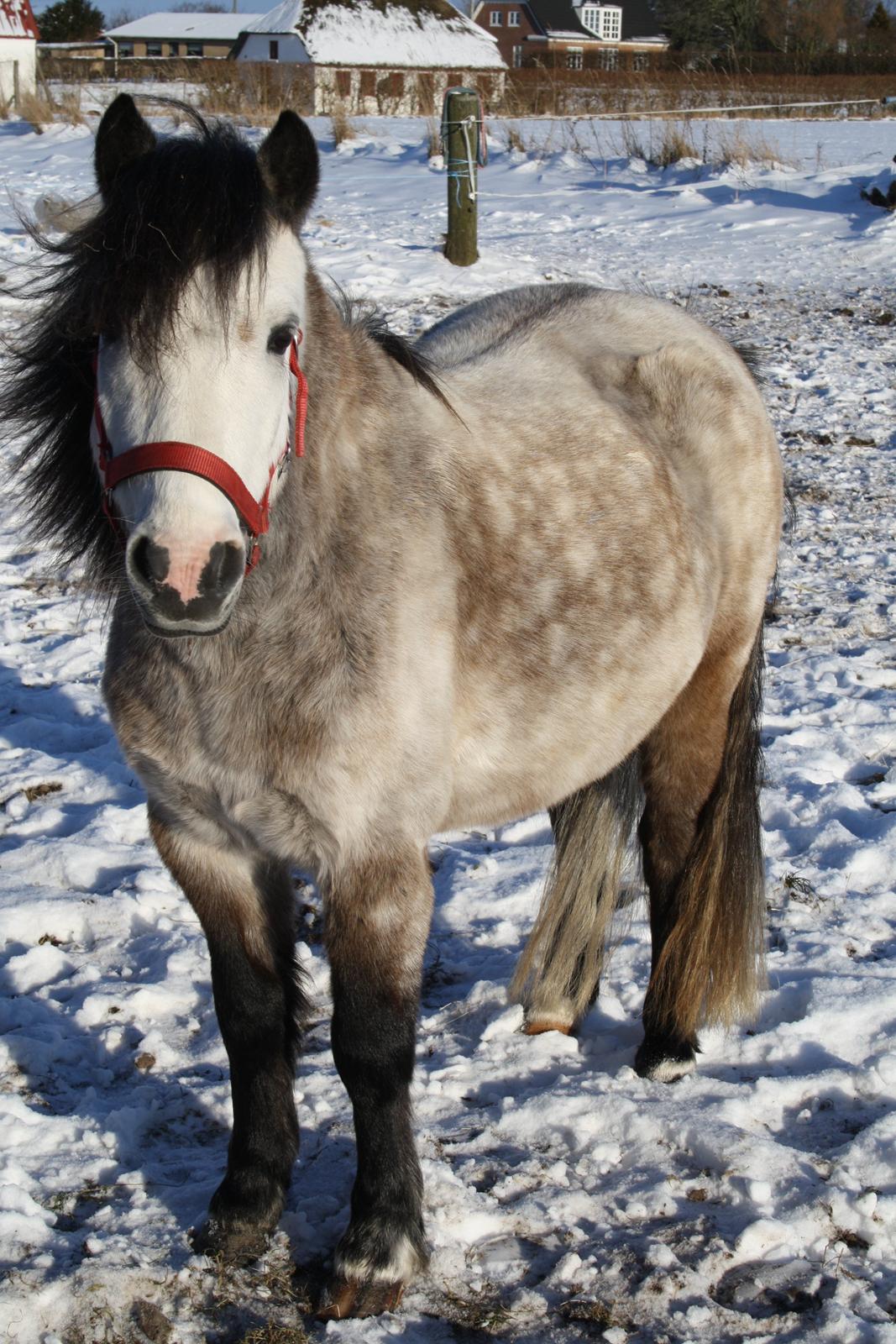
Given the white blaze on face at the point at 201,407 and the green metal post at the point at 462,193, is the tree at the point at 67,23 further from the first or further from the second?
the white blaze on face at the point at 201,407

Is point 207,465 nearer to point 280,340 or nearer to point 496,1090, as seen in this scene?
point 280,340

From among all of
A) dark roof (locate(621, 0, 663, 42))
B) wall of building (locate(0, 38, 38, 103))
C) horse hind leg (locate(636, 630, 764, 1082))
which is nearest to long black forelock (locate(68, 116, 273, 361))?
horse hind leg (locate(636, 630, 764, 1082))

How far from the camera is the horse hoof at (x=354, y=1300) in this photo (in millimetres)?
2031

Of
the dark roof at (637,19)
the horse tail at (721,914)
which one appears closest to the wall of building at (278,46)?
the horse tail at (721,914)

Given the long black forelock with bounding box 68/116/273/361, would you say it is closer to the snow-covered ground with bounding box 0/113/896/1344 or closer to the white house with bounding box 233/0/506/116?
the snow-covered ground with bounding box 0/113/896/1344

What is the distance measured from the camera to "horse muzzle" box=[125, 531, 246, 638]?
158 centimetres

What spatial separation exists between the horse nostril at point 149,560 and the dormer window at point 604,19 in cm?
8204

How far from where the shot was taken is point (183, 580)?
159 centimetres

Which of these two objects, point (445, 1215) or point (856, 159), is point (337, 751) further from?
point (856, 159)

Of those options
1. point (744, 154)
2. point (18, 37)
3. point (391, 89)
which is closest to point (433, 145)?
point (744, 154)

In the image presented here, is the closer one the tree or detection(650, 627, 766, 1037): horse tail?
detection(650, 627, 766, 1037): horse tail

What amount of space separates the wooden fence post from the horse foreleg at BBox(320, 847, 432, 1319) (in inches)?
337

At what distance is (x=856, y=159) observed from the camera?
16.0 meters

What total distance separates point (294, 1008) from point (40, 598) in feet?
10.6
